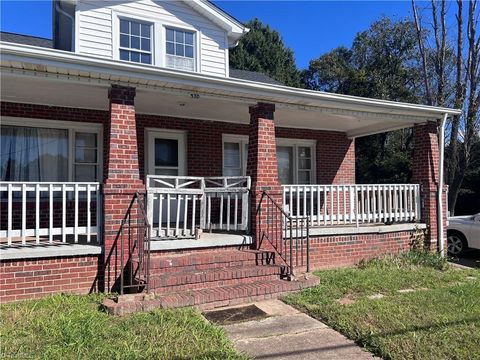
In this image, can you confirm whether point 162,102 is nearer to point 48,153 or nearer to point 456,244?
point 48,153

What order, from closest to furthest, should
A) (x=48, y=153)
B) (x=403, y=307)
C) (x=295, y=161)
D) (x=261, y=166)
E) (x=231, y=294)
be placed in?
(x=403, y=307), (x=231, y=294), (x=261, y=166), (x=48, y=153), (x=295, y=161)

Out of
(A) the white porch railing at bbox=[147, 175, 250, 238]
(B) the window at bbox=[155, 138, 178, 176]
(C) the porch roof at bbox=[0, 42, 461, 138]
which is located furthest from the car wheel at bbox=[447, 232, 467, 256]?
(B) the window at bbox=[155, 138, 178, 176]

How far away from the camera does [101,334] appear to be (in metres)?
4.45

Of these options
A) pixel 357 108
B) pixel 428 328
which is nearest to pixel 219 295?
pixel 428 328

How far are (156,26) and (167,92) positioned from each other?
420 centimetres

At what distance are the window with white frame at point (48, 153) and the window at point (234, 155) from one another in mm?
3082

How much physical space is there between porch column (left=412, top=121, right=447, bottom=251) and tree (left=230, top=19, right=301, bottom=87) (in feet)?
64.1

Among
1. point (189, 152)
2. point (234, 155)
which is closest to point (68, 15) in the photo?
point (189, 152)

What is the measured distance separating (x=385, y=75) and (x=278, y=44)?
10185 mm

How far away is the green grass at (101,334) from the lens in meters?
4.04

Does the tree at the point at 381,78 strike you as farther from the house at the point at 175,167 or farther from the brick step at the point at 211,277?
the brick step at the point at 211,277

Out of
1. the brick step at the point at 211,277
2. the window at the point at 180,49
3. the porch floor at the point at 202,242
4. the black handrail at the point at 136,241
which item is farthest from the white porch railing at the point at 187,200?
the window at the point at 180,49

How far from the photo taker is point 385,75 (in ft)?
73.4

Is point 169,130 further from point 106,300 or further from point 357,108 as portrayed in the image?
point 106,300
